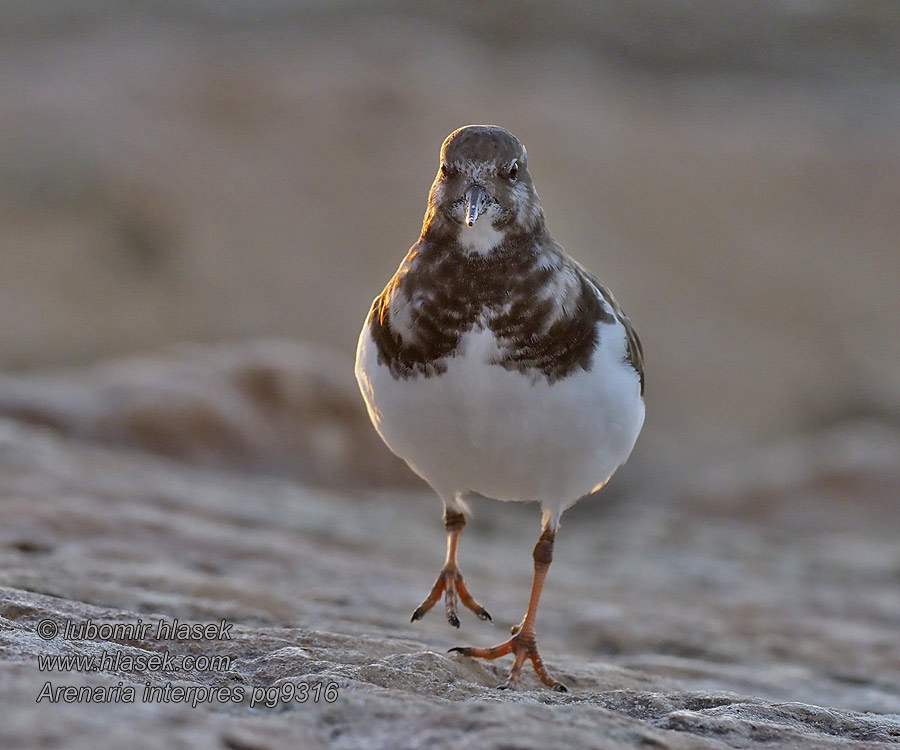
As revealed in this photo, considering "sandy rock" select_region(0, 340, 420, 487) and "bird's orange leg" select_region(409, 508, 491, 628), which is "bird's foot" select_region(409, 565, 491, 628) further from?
"sandy rock" select_region(0, 340, 420, 487)

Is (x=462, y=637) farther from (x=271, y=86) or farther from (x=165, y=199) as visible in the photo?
(x=271, y=86)

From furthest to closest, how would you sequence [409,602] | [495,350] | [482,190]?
[409,602] → [482,190] → [495,350]

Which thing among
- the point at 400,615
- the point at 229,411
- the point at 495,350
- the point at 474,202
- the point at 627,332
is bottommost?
the point at 400,615

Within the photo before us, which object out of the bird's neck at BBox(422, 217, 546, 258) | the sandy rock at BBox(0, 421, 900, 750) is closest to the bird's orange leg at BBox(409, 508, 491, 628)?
the sandy rock at BBox(0, 421, 900, 750)

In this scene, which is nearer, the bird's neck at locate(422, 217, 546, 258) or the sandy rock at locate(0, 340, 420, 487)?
the bird's neck at locate(422, 217, 546, 258)

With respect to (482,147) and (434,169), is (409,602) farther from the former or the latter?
(434,169)

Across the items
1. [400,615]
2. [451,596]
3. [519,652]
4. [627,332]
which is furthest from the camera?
[400,615]

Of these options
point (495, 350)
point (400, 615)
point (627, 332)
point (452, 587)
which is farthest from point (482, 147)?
point (400, 615)
